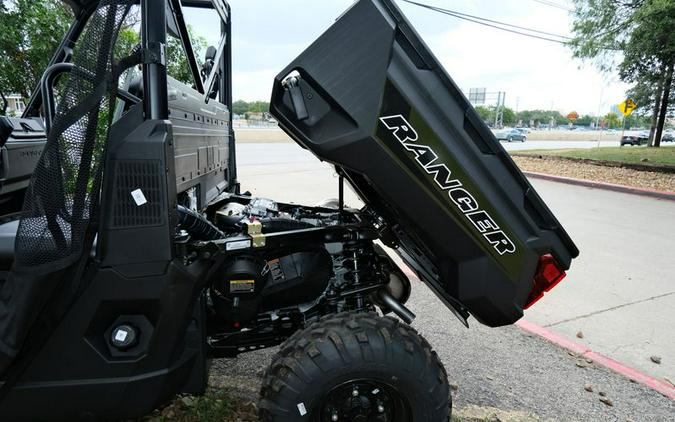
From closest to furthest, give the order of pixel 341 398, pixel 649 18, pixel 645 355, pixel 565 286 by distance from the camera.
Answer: pixel 341 398, pixel 645 355, pixel 565 286, pixel 649 18

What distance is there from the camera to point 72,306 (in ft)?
5.98

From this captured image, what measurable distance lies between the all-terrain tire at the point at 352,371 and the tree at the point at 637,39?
47.2 ft

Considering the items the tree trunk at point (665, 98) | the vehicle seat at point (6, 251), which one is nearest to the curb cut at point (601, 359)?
the vehicle seat at point (6, 251)

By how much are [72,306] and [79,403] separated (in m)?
0.42

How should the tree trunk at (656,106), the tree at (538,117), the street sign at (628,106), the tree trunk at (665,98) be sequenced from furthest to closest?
the tree at (538,117) < the street sign at (628,106) < the tree trunk at (656,106) < the tree trunk at (665,98)

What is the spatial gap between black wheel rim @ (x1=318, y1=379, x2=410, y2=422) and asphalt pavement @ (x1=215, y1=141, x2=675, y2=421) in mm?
1012

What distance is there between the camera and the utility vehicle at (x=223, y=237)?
1712 millimetres

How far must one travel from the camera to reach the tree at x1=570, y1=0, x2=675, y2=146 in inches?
520

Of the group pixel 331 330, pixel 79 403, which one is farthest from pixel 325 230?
pixel 79 403

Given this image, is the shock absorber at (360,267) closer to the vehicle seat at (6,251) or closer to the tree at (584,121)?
the vehicle seat at (6,251)

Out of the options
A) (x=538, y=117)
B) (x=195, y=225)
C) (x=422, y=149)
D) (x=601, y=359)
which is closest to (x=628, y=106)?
(x=601, y=359)

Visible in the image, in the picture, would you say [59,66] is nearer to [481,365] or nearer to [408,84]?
[408,84]

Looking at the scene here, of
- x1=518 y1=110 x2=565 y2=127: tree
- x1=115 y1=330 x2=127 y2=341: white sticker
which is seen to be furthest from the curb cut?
x1=518 y1=110 x2=565 y2=127: tree

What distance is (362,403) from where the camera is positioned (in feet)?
6.82
